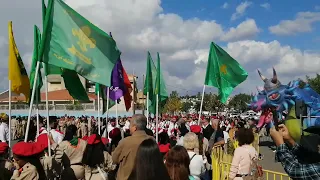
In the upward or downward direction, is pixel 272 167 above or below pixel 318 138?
below

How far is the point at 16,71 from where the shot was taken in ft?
23.5

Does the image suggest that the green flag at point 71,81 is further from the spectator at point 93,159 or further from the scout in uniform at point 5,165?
the scout in uniform at point 5,165

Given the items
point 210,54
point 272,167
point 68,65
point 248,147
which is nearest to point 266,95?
point 210,54

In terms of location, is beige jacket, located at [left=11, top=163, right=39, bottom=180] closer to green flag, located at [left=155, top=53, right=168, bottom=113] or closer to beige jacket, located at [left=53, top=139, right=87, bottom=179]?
beige jacket, located at [left=53, top=139, right=87, bottom=179]

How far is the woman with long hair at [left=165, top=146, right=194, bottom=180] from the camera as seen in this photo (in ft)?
14.1

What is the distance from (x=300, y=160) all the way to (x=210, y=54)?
9.54 metres

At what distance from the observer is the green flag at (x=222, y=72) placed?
12727mm

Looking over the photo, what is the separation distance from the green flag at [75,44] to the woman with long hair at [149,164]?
3.81m

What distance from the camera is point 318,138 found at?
3510mm

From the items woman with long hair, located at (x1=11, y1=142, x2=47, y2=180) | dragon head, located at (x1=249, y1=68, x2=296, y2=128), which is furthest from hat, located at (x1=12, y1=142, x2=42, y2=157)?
dragon head, located at (x1=249, y1=68, x2=296, y2=128)

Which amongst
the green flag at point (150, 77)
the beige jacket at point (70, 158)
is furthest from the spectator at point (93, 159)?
the green flag at point (150, 77)

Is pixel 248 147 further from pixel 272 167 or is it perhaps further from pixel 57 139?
pixel 272 167

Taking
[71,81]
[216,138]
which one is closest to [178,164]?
[71,81]

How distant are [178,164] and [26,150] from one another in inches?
69.5
